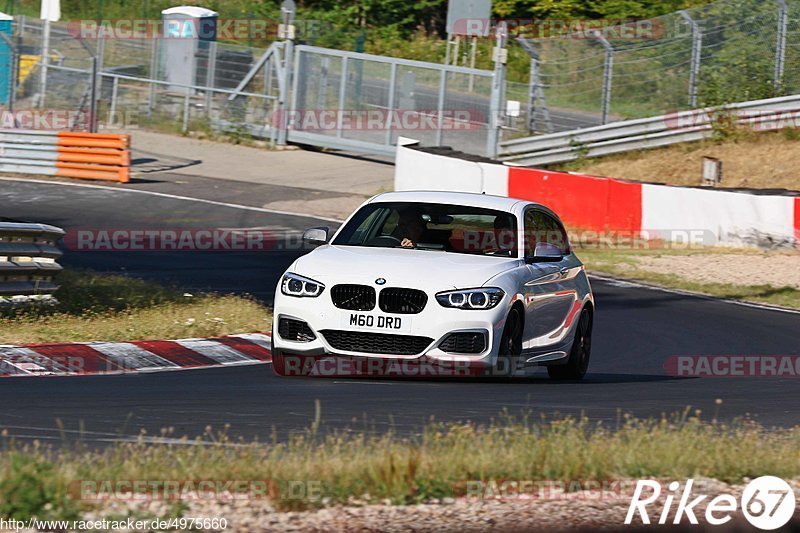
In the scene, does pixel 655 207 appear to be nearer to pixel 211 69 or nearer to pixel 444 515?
pixel 211 69

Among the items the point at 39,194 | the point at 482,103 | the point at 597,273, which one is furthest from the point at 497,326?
the point at 482,103

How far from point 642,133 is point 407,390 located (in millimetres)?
22558

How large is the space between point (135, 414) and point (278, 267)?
419 inches

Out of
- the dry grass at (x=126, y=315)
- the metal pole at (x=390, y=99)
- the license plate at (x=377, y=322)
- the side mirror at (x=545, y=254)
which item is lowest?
the dry grass at (x=126, y=315)

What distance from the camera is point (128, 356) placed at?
11.1 m

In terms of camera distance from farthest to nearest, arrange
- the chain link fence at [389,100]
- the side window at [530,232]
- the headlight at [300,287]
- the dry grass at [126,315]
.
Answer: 1. the chain link fence at [389,100]
2. the dry grass at [126,315]
3. the side window at [530,232]
4. the headlight at [300,287]

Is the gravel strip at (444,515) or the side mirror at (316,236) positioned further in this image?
the side mirror at (316,236)

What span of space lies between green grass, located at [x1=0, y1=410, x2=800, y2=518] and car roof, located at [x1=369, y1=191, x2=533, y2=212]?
3.39m

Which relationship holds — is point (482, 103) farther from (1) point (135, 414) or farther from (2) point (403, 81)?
(1) point (135, 414)

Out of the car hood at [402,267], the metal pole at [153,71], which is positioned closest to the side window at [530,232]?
the car hood at [402,267]

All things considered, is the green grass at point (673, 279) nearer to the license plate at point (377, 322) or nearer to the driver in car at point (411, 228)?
the driver in car at point (411, 228)

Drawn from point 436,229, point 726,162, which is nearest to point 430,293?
point 436,229

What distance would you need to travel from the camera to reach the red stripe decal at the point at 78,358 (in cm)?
1055

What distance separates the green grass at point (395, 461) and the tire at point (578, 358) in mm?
3468
